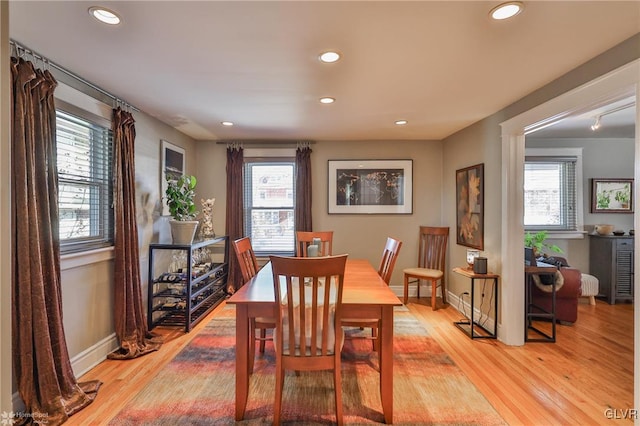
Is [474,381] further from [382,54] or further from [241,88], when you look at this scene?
[241,88]

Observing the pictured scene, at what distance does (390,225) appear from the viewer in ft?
15.5

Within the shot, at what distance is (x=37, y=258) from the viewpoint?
6.26 ft

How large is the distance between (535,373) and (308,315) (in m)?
2.08

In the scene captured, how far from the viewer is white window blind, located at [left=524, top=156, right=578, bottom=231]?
187 inches

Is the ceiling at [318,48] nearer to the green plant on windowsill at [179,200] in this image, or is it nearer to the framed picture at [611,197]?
the green plant on windowsill at [179,200]

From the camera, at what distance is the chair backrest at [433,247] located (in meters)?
4.36

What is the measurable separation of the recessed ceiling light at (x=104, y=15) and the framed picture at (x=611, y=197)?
6165 millimetres

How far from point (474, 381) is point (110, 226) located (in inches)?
133

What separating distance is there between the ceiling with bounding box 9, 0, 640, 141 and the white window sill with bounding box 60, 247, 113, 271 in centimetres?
139

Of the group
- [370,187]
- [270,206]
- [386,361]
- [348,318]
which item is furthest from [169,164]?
[386,361]

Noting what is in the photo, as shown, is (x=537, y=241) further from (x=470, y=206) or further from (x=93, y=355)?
(x=93, y=355)

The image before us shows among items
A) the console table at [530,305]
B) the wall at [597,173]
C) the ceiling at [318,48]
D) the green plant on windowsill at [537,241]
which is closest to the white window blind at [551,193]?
the wall at [597,173]

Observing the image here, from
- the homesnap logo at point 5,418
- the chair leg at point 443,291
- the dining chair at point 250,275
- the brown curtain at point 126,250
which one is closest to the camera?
the homesnap logo at point 5,418

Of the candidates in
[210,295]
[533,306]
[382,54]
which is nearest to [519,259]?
[533,306]
